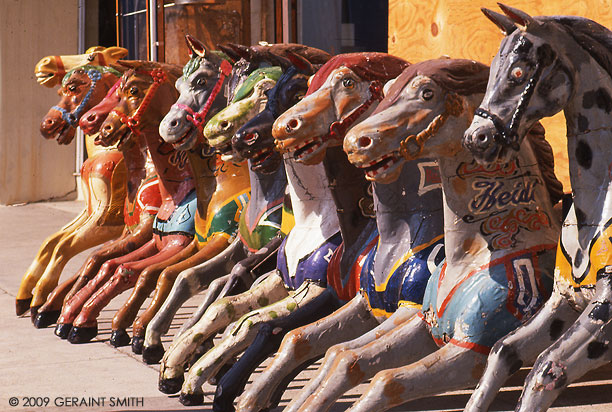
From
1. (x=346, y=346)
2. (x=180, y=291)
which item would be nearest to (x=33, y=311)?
(x=180, y=291)

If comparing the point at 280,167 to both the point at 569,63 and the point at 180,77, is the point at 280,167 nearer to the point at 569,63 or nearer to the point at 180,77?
the point at 180,77

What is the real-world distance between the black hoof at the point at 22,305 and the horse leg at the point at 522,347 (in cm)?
498

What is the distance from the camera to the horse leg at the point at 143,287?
6500 millimetres

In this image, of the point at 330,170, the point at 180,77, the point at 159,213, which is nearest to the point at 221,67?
the point at 180,77

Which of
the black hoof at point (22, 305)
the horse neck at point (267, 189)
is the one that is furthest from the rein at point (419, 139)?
the black hoof at point (22, 305)

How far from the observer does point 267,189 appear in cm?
590

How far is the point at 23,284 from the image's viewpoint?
8.03 meters

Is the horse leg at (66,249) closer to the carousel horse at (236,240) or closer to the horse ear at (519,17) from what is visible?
the carousel horse at (236,240)

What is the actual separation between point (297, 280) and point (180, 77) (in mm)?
2015

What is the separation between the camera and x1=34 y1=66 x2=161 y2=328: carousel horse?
720 cm

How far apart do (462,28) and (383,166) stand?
285cm

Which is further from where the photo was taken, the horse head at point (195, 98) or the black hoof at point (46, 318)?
the black hoof at point (46, 318)

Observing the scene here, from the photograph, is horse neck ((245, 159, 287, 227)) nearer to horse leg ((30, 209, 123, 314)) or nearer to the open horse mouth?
the open horse mouth

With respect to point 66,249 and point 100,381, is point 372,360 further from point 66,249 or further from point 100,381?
point 66,249
